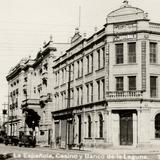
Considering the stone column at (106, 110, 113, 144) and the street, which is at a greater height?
the stone column at (106, 110, 113, 144)

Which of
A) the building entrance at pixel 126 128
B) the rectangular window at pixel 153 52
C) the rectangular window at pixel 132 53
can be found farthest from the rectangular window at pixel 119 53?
the building entrance at pixel 126 128

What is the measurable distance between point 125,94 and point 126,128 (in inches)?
135

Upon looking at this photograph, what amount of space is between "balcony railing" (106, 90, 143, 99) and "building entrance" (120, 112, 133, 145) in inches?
69.7

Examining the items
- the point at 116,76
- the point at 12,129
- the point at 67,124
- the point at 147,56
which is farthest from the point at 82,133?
the point at 12,129

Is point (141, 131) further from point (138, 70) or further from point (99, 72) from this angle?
point (99, 72)

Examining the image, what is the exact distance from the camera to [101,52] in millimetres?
44406

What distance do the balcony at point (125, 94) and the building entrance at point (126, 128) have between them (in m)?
1.77

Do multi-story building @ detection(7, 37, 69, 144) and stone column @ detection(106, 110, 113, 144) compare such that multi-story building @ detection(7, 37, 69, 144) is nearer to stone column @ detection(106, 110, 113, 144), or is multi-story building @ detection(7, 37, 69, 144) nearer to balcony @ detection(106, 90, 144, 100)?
stone column @ detection(106, 110, 113, 144)

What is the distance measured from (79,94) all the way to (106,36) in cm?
1088

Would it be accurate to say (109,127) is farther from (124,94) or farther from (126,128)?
(124,94)

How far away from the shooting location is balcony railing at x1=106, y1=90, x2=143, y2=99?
40.0 m

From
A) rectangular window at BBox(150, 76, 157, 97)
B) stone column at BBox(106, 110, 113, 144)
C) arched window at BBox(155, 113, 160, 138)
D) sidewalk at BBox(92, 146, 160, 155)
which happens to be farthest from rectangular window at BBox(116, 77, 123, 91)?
sidewalk at BBox(92, 146, 160, 155)

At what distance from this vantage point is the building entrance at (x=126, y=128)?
40.6 meters

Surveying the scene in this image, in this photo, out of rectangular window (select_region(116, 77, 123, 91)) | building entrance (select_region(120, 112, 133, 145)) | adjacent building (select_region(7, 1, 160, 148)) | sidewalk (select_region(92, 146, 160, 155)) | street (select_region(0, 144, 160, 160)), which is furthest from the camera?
rectangular window (select_region(116, 77, 123, 91))
